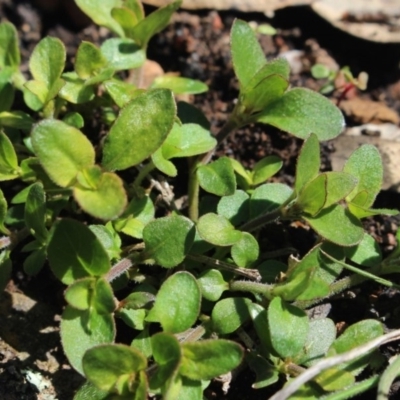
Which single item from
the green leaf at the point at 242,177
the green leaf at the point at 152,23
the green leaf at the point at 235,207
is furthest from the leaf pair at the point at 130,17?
the green leaf at the point at 235,207

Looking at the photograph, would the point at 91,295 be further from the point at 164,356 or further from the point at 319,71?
the point at 319,71

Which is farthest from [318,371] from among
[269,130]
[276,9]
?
[276,9]

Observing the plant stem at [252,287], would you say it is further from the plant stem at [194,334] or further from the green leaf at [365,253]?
the green leaf at [365,253]

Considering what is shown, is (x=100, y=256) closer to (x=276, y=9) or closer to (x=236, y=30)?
(x=236, y=30)

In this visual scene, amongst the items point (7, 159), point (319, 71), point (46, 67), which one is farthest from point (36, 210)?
point (319, 71)

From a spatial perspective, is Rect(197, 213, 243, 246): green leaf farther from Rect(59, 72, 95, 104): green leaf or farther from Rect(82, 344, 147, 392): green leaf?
Rect(59, 72, 95, 104): green leaf

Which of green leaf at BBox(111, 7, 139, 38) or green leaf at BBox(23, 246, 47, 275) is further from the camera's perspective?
green leaf at BBox(111, 7, 139, 38)

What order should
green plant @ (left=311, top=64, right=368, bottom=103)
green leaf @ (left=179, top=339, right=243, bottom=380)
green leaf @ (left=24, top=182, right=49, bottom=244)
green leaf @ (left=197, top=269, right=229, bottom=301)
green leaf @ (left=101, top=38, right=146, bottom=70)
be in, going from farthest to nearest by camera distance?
green plant @ (left=311, top=64, right=368, bottom=103)
green leaf @ (left=101, top=38, right=146, bottom=70)
green leaf @ (left=197, top=269, right=229, bottom=301)
green leaf @ (left=24, top=182, right=49, bottom=244)
green leaf @ (left=179, top=339, right=243, bottom=380)

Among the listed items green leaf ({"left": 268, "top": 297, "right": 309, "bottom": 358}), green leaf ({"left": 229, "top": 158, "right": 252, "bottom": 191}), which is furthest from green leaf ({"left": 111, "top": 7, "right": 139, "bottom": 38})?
green leaf ({"left": 268, "top": 297, "right": 309, "bottom": 358})
